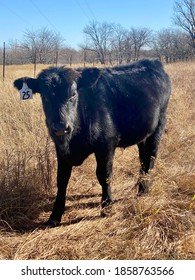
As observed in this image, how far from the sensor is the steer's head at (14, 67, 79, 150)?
2973 millimetres

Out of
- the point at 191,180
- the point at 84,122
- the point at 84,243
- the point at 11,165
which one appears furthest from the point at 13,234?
the point at 191,180

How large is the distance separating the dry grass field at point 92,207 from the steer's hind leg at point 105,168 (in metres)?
0.14

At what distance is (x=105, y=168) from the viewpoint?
3.62 m

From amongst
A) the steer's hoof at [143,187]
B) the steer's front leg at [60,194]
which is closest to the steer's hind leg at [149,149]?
the steer's hoof at [143,187]

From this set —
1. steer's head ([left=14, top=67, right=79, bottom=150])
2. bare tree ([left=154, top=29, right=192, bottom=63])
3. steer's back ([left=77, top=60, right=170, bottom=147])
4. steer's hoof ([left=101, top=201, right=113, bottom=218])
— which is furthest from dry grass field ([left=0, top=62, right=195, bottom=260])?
bare tree ([left=154, top=29, right=192, bottom=63])

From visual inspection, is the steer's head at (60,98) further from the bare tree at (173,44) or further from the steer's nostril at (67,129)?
the bare tree at (173,44)

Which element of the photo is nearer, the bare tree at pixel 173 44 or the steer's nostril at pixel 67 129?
the steer's nostril at pixel 67 129

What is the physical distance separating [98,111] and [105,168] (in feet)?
2.17

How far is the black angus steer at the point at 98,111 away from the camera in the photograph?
312 cm

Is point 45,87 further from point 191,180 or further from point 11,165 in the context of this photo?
point 191,180

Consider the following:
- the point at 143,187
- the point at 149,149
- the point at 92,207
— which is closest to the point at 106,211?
the point at 92,207

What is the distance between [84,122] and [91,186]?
132 centimetres

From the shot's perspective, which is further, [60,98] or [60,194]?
[60,194]

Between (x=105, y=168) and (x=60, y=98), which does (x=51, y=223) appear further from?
(x=60, y=98)
